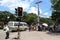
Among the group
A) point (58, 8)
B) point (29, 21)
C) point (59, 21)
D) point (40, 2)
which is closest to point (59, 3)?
point (58, 8)

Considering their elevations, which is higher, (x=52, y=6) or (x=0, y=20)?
(x=52, y=6)

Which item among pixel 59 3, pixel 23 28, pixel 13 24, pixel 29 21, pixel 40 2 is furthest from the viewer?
pixel 29 21

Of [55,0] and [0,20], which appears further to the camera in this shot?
[0,20]

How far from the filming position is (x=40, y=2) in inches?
2222

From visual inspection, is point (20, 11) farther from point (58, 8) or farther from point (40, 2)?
point (40, 2)

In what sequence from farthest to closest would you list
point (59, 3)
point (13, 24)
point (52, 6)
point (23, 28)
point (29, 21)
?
point (29, 21)
point (23, 28)
point (13, 24)
point (52, 6)
point (59, 3)

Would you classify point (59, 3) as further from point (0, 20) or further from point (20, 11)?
point (0, 20)

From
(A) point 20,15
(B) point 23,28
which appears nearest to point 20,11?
(A) point 20,15

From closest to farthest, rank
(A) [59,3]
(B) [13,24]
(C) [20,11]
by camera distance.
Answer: (C) [20,11], (A) [59,3], (B) [13,24]

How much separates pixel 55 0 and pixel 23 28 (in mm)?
12794

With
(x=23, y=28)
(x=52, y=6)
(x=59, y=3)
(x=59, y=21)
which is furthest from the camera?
(x=59, y=21)

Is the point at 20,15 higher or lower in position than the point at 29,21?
higher

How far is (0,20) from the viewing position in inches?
4232

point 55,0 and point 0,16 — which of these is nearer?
point 55,0
